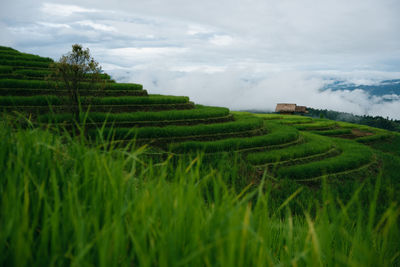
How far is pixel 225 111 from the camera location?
21.9 meters

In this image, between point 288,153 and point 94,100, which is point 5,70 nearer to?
point 94,100

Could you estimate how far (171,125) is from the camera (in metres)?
17.7

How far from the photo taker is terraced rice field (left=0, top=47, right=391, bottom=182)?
602 inches

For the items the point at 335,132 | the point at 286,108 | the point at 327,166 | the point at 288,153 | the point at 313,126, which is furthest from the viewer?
the point at 286,108

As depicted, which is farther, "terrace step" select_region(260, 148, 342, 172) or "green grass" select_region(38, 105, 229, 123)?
"terrace step" select_region(260, 148, 342, 172)

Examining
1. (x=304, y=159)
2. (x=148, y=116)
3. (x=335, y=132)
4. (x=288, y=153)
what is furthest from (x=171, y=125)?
(x=335, y=132)

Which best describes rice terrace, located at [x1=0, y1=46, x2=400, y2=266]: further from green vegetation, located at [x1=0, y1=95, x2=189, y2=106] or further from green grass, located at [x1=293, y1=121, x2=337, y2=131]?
green grass, located at [x1=293, y1=121, x2=337, y2=131]

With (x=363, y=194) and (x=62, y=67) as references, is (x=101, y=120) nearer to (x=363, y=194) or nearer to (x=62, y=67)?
(x=62, y=67)

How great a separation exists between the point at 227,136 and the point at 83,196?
675 inches

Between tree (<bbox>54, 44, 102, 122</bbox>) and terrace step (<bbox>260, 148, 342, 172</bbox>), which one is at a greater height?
tree (<bbox>54, 44, 102, 122</bbox>)

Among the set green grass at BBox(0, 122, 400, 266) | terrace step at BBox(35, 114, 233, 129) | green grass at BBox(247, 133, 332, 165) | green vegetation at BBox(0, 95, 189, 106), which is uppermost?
green vegetation at BBox(0, 95, 189, 106)

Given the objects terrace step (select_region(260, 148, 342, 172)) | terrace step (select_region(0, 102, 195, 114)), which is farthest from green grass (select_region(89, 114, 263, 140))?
terrace step (select_region(260, 148, 342, 172))

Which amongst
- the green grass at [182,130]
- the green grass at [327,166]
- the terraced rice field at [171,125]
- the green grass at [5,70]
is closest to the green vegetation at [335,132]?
the terraced rice field at [171,125]

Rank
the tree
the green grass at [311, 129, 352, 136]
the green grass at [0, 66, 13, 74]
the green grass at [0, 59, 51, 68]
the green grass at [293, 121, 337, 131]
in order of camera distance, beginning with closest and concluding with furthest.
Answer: the tree → the green grass at [0, 66, 13, 74] → the green grass at [0, 59, 51, 68] → the green grass at [311, 129, 352, 136] → the green grass at [293, 121, 337, 131]
